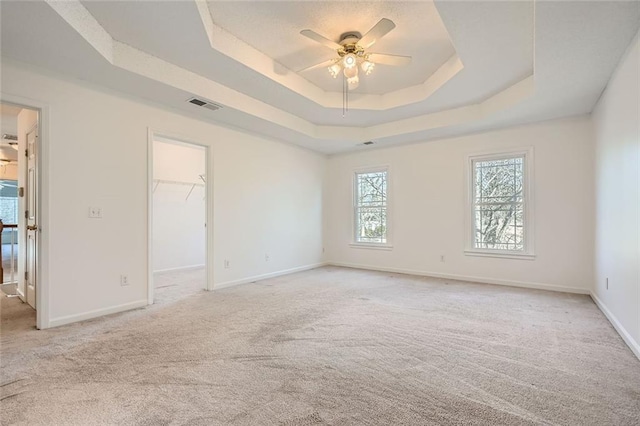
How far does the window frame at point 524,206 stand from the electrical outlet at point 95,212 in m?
5.25

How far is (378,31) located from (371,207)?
4176mm

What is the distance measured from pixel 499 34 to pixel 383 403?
3141 mm

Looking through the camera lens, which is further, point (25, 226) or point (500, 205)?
point (500, 205)

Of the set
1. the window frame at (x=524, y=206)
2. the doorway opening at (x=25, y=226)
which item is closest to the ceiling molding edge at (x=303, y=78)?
the window frame at (x=524, y=206)

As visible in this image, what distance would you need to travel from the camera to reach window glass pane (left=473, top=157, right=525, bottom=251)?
4.98 m

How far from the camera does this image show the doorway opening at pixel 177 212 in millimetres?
6156

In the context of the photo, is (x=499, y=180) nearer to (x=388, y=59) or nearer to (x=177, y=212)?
(x=388, y=59)

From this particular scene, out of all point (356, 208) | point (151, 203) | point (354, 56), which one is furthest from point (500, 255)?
point (151, 203)

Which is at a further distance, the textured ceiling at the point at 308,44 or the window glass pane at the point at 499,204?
the window glass pane at the point at 499,204

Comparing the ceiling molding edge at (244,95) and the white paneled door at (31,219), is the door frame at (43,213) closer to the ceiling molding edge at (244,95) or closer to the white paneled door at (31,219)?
the white paneled door at (31,219)

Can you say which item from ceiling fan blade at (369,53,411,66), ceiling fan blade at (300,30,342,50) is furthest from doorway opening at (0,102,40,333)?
ceiling fan blade at (369,53,411,66)

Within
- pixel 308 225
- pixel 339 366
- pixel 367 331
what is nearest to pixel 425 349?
pixel 367 331

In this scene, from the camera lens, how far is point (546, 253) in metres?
4.68

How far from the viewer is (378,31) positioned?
2707 mm
